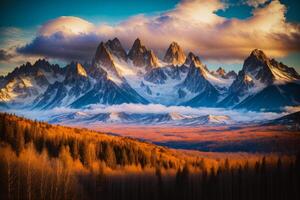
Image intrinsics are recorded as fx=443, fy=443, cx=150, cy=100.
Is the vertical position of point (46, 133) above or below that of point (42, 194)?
above

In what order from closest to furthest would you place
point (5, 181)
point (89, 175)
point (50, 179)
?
point (5, 181), point (50, 179), point (89, 175)

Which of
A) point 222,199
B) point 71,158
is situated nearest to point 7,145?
point 71,158

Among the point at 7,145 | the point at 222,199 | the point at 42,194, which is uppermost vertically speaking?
the point at 7,145

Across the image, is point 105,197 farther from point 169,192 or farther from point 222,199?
point 222,199

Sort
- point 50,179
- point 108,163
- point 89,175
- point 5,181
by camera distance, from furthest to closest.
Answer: point 108,163, point 89,175, point 50,179, point 5,181

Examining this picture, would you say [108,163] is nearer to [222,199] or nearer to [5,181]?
[222,199]

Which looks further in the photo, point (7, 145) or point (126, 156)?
point (126, 156)

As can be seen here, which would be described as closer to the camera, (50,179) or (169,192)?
(50,179)

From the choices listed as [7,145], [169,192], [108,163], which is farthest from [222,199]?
[7,145]

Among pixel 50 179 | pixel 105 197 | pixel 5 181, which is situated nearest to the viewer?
pixel 5 181
